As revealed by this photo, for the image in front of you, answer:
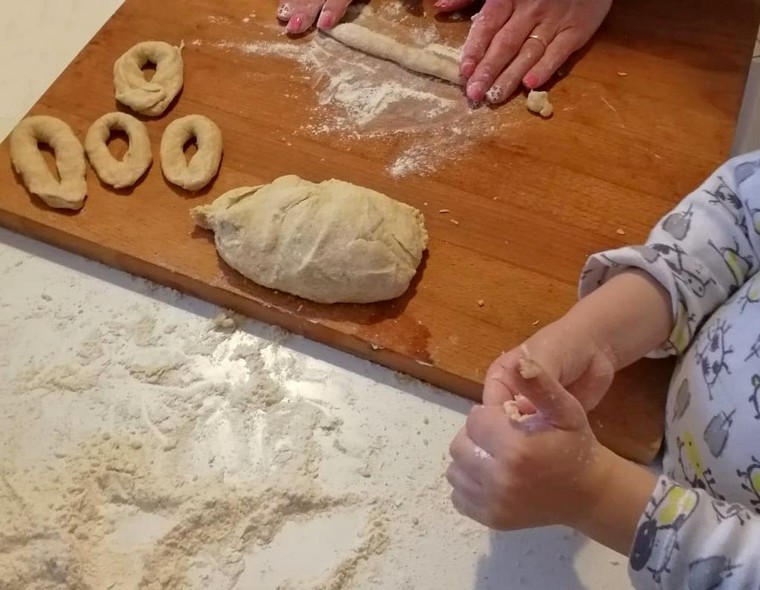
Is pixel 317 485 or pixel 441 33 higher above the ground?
pixel 441 33

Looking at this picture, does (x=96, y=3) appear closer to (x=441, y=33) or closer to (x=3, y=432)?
(x=441, y=33)

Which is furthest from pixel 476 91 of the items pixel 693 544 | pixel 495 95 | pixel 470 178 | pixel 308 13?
pixel 693 544

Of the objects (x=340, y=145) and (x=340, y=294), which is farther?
(x=340, y=145)

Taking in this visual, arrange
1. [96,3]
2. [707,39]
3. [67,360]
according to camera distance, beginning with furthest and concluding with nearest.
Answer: [96,3]
[707,39]
[67,360]

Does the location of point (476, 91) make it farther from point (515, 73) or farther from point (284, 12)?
point (284, 12)

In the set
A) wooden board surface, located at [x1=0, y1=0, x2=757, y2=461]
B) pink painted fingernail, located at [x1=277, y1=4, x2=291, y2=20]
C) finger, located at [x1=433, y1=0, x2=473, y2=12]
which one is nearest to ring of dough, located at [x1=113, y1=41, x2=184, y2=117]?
wooden board surface, located at [x1=0, y1=0, x2=757, y2=461]

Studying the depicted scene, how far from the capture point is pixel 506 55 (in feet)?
3.62

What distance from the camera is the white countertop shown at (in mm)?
748

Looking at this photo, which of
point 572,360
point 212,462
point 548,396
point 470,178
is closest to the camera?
point 548,396

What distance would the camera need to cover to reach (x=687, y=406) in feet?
2.42

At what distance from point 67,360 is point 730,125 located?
86 cm

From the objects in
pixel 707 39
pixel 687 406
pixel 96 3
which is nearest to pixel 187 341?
pixel 687 406

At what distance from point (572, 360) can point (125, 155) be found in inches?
24.1

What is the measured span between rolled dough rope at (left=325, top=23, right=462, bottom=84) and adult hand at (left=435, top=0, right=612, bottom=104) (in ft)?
0.08
